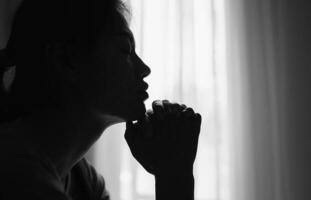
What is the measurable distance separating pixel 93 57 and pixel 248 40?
1112mm

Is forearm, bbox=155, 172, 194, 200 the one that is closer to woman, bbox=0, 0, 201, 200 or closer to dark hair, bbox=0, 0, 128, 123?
woman, bbox=0, 0, 201, 200

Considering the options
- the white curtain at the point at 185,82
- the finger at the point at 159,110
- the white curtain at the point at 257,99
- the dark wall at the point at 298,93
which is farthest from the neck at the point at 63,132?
the dark wall at the point at 298,93

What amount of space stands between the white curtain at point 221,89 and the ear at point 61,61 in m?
0.95

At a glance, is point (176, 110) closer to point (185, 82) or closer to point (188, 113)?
point (188, 113)

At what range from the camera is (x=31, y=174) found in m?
0.51

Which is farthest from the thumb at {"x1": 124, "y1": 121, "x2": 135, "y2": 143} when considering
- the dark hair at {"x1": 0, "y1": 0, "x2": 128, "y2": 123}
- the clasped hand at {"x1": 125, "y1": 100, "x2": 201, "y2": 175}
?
the dark hair at {"x1": 0, "y1": 0, "x2": 128, "y2": 123}

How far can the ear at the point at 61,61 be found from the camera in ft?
2.22

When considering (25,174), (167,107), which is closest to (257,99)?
(167,107)

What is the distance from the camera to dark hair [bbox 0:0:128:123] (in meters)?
0.67

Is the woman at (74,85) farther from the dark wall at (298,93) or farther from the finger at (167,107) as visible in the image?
the dark wall at (298,93)

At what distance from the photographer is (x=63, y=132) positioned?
693 millimetres

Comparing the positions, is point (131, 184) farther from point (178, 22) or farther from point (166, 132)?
point (166, 132)

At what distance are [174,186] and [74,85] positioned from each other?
28 cm

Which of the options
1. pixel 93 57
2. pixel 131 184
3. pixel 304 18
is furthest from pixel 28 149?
pixel 304 18
